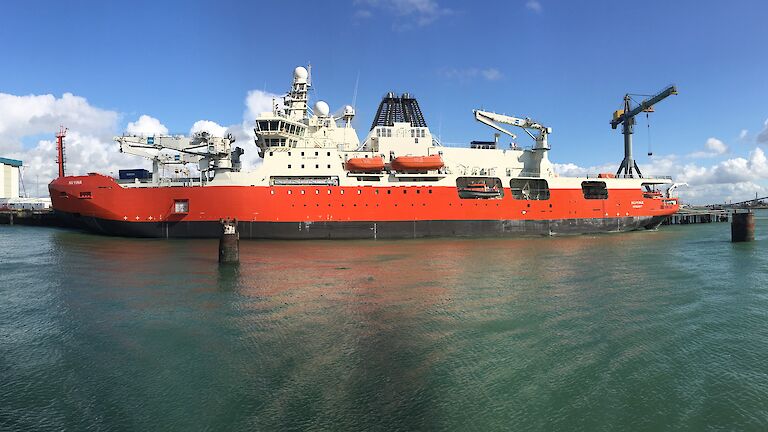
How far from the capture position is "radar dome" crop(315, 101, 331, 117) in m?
30.6

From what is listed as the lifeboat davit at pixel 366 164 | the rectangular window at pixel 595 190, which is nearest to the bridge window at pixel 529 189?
the rectangular window at pixel 595 190

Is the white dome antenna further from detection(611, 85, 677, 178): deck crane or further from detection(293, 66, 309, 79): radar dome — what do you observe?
detection(611, 85, 677, 178): deck crane

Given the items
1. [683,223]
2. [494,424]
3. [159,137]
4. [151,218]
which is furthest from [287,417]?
[683,223]

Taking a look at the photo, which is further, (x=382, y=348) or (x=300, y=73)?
(x=300, y=73)

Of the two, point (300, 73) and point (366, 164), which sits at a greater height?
point (300, 73)

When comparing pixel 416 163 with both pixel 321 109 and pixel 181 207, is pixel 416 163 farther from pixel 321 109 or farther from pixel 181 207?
pixel 181 207

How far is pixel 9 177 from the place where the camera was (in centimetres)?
8838

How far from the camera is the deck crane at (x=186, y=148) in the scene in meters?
27.5

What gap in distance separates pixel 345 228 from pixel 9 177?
3854 inches

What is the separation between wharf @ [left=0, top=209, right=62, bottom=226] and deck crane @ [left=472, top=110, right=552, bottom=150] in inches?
1536

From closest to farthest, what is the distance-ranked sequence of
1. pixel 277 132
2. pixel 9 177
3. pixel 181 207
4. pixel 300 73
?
pixel 181 207 < pixel 277 132 < pixel 300 73 < pixel 9 177

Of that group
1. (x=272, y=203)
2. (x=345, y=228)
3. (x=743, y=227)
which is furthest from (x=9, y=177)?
(x=743, y=227)

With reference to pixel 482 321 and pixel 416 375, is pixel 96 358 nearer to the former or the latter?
pixel 416 375

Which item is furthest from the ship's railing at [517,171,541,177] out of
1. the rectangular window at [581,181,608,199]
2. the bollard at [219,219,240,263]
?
the bollard at [219,219,240,263]
